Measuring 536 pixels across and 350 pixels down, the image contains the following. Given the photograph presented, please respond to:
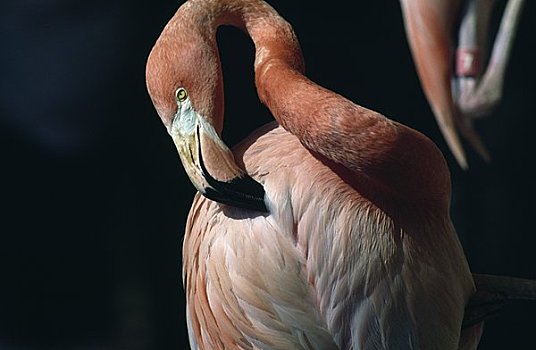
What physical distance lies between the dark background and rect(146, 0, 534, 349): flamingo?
53 centimetres

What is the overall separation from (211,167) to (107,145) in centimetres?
70

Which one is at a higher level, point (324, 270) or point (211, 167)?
point (211, 167)

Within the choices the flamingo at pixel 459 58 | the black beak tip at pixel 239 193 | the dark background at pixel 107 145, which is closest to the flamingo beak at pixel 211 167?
the black beak tip at pixel 239 193

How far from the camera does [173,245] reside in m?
1.59

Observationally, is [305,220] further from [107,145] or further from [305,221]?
[107,145]

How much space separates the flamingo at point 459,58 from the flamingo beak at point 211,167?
2.55 ft

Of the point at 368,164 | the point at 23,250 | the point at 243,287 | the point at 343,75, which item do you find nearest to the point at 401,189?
the point at 368,164

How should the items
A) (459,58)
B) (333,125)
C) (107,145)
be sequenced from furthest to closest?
(459,58) < (107,145) < (333,125)

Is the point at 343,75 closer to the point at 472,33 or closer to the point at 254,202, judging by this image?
the point at 472,33

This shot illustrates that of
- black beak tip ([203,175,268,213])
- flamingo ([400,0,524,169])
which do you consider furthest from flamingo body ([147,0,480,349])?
flamingo ([400,0,524,169])

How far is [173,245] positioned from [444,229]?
76 cm

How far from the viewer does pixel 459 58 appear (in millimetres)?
1617

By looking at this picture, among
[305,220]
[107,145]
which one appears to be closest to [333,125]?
[305,220]

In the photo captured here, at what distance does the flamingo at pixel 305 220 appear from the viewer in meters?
0.86
